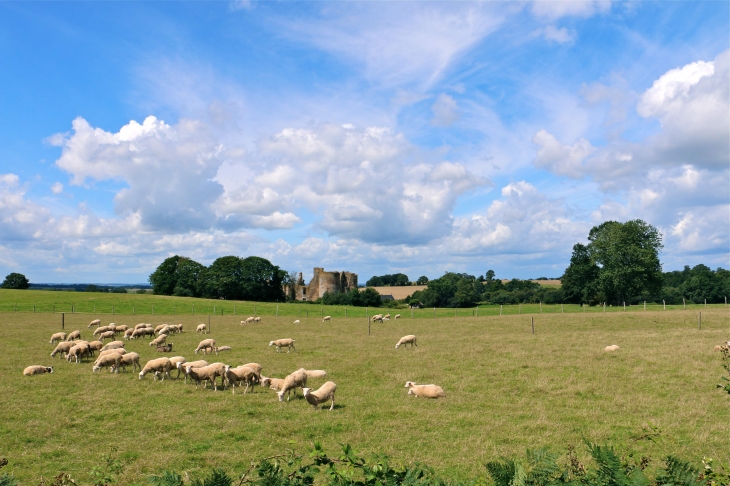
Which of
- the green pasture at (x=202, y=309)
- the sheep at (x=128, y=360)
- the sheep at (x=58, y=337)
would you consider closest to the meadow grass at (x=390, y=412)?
the sheep at (x=128, y=360)

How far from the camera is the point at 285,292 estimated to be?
11894 cm

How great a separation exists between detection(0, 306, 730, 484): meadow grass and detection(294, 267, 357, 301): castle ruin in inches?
3693

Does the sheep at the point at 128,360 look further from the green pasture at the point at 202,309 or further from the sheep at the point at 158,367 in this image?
the green pasture at the point at 202,309

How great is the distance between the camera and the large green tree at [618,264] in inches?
2940

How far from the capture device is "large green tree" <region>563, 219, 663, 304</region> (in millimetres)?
74688

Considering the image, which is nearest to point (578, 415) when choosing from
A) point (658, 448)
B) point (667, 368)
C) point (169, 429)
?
point (658, 448)

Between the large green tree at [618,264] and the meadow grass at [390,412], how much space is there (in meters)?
58.3

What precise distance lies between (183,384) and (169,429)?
572 centimetres

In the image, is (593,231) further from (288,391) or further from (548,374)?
(288,391)

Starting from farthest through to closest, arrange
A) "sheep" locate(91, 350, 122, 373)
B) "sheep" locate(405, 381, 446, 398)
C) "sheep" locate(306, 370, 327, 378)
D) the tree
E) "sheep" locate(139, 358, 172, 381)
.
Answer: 1. the tree
2. "sheep" locate(91, 350, 122, 373)
3. "sheep" locate(139, 358, 172, 381)
4. "sheep" locate(306, 370, 327, 378)
5. "sheep" locate(405, 381, 446, 398)

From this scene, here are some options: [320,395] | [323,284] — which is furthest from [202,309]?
[320,395]

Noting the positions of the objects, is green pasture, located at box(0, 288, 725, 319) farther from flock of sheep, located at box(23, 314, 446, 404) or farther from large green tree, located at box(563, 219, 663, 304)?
flock of sheep, located at box(23, 314, 446, 404)

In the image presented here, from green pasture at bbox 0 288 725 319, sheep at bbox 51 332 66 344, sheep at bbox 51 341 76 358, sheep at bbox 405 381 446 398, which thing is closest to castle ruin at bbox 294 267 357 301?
green pasture at bbox 0 288 725 319

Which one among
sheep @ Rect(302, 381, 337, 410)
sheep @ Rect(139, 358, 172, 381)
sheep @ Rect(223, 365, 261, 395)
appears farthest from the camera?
sheep @ Rect(139, 358, 172, 381)
